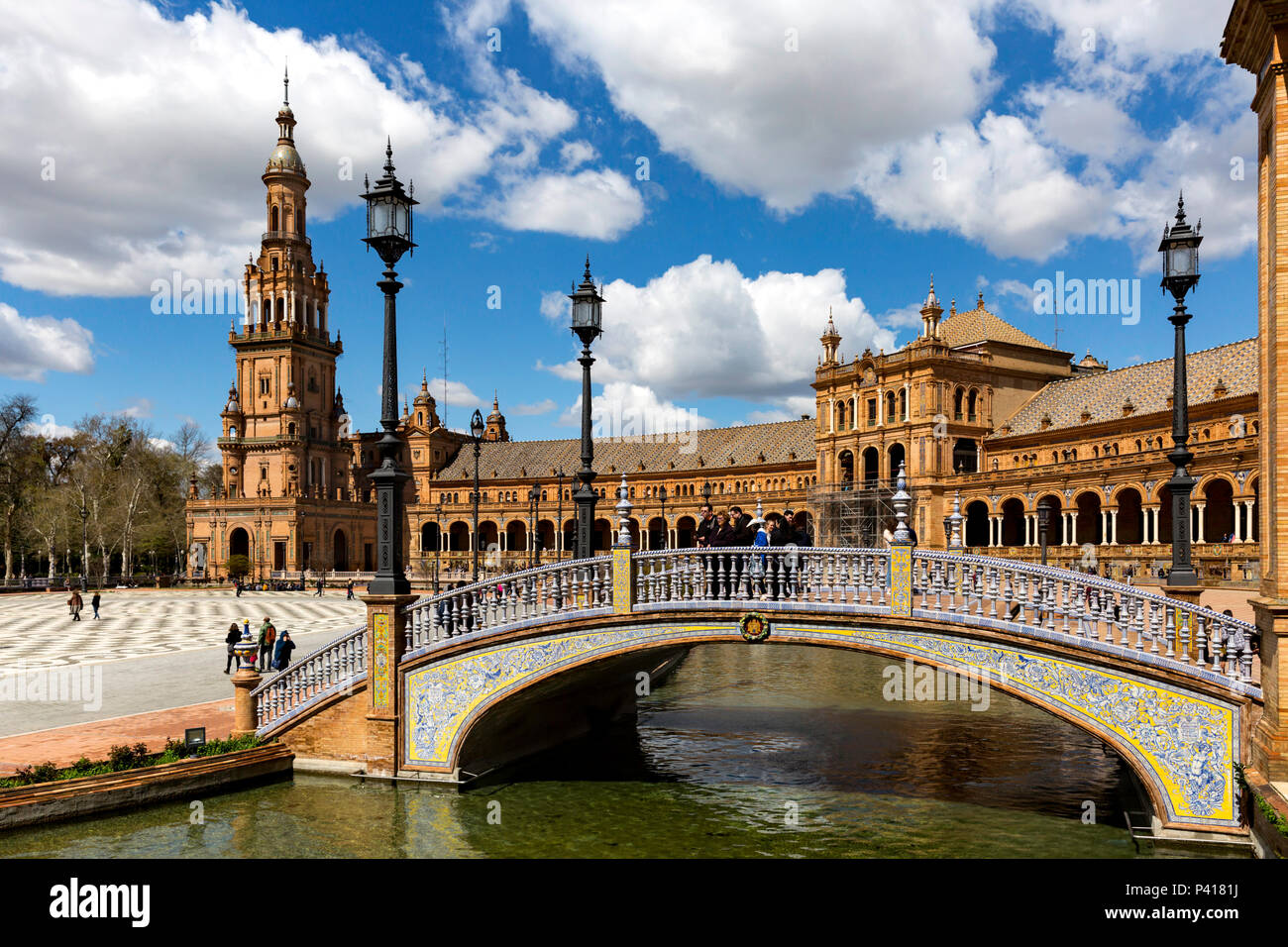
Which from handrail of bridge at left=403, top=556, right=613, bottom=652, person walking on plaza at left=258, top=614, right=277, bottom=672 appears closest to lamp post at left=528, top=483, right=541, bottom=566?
person walking on plaza at left=258, top=614, right=277, bottom=672

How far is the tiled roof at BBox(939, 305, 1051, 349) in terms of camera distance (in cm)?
7925

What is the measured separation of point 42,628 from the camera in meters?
38.9

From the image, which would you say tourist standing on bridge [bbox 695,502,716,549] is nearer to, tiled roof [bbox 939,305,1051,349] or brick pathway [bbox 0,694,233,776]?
brick pathway [bbox 0,694,233,776]

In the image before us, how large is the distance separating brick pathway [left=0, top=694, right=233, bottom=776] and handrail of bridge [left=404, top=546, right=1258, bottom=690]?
5021mm

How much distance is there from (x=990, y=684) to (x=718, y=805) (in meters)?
5.00

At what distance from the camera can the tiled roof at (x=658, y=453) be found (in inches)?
3782

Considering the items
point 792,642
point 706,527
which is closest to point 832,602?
point 792,642

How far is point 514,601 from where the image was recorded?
1540 centimetres

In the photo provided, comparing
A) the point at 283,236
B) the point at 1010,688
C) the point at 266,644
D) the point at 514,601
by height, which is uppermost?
the point at 283,236

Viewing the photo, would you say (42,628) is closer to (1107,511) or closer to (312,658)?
(312,658)

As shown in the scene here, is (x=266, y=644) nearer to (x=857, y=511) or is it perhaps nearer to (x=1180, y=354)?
(x=1180, y=354)

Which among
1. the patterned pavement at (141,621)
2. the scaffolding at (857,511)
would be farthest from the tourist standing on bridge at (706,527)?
the scaffolding at (857,511)
